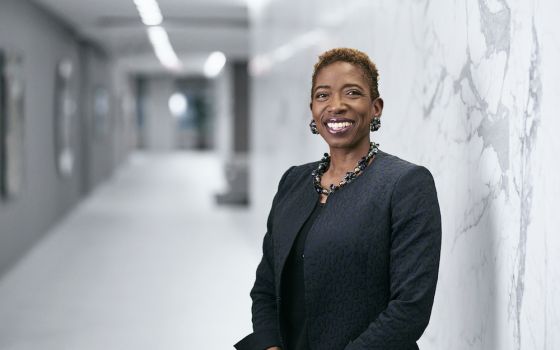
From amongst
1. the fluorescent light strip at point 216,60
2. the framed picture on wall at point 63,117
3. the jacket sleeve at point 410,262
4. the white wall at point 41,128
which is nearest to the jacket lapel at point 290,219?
the jacket sleeve at point 410,262

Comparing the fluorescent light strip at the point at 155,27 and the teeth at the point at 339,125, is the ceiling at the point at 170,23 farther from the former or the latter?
the teeth at the point at 339,125

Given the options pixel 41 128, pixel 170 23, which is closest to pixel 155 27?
pixel 170 23

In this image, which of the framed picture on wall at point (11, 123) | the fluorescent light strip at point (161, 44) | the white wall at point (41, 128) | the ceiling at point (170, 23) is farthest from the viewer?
the fluorescent light strip at point (161, 44)

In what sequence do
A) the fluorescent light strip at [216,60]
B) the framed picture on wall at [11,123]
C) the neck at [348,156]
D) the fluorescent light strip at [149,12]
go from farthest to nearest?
the fluorescent light strip at [216,60]
the fluorescent light strip at [149,12]
the framed picture on wall at [11,123]
the neck at [348,156]

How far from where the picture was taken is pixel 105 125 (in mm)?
18062

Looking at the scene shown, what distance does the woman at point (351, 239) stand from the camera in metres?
1.75

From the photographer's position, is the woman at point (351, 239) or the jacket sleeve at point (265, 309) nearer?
the woman at point (351, 239)

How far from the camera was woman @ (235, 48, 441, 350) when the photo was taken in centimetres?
175

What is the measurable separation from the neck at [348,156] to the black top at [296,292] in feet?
0.37

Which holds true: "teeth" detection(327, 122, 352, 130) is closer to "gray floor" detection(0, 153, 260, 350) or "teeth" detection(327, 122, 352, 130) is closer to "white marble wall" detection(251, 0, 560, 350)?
"white marble wall" detection(251, 0, 560, 350)

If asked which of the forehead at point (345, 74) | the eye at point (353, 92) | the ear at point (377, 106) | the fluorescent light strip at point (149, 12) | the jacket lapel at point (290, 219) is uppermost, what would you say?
the fluorescent light strip at point (149, 12)

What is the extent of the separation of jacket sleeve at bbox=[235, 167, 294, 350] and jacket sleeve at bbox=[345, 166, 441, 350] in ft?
1.25

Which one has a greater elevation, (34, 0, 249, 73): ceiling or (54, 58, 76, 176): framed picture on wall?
(34, 0, 249, 73): ceiling

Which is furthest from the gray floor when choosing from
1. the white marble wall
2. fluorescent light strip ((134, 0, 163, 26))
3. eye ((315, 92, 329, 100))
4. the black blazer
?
eye ((315, 92, 329, 100))
